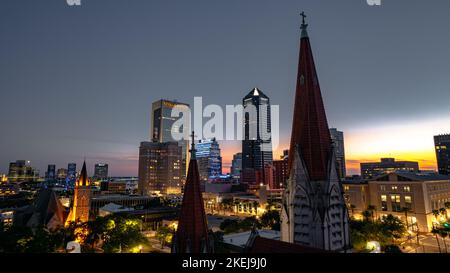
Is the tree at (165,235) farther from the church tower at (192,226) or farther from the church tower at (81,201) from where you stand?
the church tower at (192,226)

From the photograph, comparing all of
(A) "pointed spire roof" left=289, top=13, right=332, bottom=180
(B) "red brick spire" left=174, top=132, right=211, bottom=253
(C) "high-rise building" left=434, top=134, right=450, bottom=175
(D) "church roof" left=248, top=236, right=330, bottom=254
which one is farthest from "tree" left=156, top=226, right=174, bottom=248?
(C) "high-rise building" left=434, top=134, right=450, bottom=175

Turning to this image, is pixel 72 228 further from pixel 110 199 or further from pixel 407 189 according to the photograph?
pixel 407 189

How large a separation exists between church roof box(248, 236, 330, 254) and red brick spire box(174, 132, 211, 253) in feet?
11.8

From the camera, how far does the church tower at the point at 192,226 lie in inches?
581

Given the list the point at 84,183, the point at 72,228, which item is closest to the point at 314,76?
the point at 72,228

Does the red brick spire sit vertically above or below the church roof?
above

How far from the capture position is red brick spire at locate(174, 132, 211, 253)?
1474 cm

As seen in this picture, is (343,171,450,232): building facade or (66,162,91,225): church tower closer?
(343,171,450,232): building facade

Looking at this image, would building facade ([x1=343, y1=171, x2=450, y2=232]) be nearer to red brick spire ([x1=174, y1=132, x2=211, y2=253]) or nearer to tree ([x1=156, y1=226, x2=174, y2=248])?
tree ([x1=156, y1=226, x2=174, y2=248])

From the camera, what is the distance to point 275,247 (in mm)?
15969

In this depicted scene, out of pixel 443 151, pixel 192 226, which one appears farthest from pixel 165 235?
pixel 443 151

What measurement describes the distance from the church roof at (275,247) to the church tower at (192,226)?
3.19 meters
